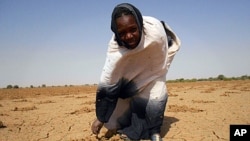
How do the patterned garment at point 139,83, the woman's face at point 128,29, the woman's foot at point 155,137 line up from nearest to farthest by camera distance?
the woman's face at point 128,29 → the patterned garment at point 139,83 → the woman's foot at point 155,137

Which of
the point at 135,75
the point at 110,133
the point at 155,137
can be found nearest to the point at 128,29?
the point at 135,75

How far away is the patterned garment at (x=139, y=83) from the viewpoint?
312 cm

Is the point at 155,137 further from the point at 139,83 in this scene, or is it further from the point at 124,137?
the point at 139,83

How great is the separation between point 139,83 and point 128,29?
813 mm

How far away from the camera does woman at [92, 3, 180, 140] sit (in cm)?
289

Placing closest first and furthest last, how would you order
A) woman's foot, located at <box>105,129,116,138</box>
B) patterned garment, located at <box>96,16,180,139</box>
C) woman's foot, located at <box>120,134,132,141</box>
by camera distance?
1. patterned garment, located at <box>96,16,180,139</box>
2. woman's foot, located at <box>120,134,132,141</box>
3. woman's foot, located at <box>105,129,116,138</box>

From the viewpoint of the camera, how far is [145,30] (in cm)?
308

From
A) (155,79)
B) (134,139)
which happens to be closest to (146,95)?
(155,79)

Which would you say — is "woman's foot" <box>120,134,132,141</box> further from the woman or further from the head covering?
→ the head covering

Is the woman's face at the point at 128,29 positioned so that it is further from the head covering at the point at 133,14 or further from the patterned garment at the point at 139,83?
the patterned garment at the point at 139,83

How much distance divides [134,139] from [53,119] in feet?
8.26

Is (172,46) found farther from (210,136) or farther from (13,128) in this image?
(13,128)

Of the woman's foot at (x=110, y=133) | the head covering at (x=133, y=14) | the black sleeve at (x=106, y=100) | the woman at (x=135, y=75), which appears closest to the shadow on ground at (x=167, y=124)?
the woman at (x=135, y=75)

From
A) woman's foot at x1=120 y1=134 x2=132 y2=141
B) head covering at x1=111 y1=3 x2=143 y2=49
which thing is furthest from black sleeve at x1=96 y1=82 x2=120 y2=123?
head covering at x1=111 y1=3 x2=143 y2=49
